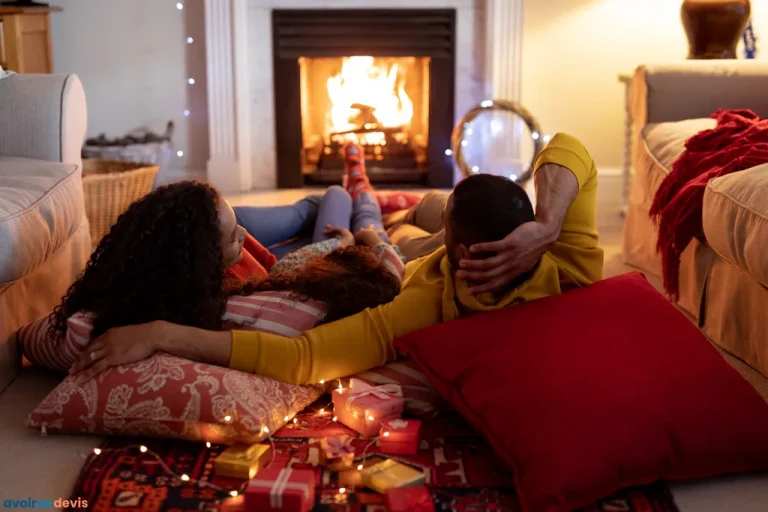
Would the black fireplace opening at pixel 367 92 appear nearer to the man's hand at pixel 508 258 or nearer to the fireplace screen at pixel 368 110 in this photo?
the fireplace screen at pixel 368 110

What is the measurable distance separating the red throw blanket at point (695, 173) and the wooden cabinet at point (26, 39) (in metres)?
2.44

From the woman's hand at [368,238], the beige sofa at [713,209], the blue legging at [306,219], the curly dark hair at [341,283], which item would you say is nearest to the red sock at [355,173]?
the blue legging at [306,219]

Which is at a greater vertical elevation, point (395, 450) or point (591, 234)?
point (591, 234)

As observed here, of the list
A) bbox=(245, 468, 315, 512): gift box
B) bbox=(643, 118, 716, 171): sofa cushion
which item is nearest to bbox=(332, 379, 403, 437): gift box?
bbox=(245, 468, 315, 512): gift box

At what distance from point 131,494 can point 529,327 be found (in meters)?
0.66

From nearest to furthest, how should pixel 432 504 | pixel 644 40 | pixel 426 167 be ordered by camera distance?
pixel 432 504, pixel 644 40, pixel 426 167

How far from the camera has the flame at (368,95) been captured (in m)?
4.29

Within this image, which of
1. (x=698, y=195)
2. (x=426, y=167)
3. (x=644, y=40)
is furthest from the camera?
(x=426, y=167)

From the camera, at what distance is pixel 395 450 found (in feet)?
4.79

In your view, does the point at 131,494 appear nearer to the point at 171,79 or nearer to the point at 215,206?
the point at 215,206

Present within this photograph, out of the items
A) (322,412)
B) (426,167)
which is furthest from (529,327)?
(426,167)

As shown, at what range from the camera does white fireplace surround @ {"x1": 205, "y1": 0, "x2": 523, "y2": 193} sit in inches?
157

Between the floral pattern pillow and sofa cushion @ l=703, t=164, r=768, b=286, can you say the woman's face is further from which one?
sofa cushion @ l=703, t=164, r=768, b=286

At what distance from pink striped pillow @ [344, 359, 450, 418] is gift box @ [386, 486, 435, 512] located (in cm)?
29
